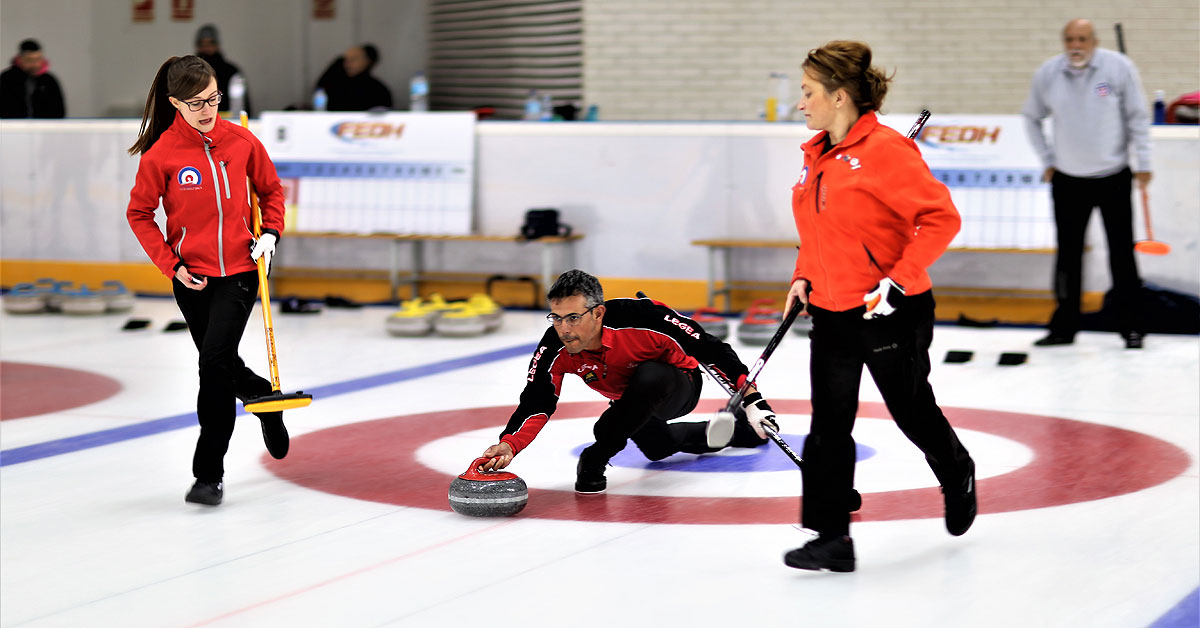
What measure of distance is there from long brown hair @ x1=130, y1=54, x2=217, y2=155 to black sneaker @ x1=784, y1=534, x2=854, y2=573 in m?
2.77

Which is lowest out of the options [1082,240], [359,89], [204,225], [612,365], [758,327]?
[758,327]

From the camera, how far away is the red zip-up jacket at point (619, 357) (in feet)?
17.2

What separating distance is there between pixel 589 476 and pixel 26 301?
341 inches

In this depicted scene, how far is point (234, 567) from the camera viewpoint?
461 centimetres

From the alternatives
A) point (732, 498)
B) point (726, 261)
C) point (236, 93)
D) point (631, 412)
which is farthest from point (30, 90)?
point (732, 498)

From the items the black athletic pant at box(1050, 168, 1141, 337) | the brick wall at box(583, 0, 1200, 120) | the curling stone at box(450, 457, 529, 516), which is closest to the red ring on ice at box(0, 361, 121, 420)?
the curling stone at box(450, 457, 529, 516)

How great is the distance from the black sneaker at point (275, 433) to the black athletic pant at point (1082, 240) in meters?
5.87

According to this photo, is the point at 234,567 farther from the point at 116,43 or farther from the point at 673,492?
the point at 116,43

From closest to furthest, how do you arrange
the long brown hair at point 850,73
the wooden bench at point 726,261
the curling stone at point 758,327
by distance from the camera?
the long brown hair at point 850,73, the curling stone at point 758,327, the wooden bench at point 726,261

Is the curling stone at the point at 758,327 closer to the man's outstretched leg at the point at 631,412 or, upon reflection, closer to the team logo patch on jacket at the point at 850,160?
the man's outstretched leg at the point at 631,412

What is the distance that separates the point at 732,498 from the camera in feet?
17.8

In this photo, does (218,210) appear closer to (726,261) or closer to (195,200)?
(195,200)

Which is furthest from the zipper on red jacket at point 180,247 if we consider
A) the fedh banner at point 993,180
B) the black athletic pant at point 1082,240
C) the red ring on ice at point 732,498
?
the fedh banner at point 993,180

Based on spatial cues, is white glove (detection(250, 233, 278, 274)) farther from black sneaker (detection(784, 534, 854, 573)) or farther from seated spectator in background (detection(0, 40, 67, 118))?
seated spectator in background (detection(0, 40, 67, 118))
